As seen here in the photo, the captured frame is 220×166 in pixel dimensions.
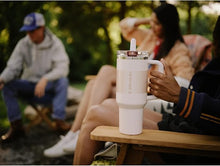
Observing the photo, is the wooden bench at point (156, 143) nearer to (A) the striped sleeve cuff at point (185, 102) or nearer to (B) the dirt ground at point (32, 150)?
(A) the striped sleeve cuff at point (185, 102)

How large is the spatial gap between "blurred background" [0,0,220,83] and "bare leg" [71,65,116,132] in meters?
1.72

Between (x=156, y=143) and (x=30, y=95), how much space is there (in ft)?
9.40

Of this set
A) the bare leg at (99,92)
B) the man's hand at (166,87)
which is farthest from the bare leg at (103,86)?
the man's hand at (166,87)

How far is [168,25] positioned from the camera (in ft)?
9.85

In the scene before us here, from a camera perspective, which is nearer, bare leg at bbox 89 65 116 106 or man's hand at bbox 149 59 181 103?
man's hand at bbox 149 59 181 103

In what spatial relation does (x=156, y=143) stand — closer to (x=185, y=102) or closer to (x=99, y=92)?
(x=185, y=102)

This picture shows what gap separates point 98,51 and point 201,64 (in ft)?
16.7

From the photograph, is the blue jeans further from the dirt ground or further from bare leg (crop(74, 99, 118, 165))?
bare leg (crop(74, 99, 118, 165))

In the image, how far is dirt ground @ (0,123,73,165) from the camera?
2.84 m

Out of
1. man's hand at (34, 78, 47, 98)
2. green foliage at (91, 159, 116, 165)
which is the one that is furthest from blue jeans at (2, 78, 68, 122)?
green foliage at (91, 159, 116, 165)

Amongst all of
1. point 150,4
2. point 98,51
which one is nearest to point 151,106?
point 150,4

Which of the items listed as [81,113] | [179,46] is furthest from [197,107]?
[179,46]

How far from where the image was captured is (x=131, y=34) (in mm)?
3703

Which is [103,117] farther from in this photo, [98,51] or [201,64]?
[98,51]
